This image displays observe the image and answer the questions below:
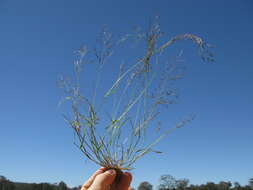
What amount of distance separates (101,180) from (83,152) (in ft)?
2.39

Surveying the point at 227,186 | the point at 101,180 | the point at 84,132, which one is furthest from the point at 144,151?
the point at 227,186

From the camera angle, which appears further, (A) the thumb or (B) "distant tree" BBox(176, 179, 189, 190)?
(B) "distant tree" BBox(176, 179, 189, 190)

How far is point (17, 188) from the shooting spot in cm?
8475

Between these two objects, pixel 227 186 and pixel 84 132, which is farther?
pixel 227 186

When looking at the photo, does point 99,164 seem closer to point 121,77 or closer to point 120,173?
point 120,173

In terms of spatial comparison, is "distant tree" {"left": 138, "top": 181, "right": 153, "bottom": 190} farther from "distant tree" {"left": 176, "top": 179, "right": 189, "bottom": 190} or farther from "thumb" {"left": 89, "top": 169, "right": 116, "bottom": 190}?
"thumb" {"left": 89, "top": 169, "right": 116, "bottom": 190}

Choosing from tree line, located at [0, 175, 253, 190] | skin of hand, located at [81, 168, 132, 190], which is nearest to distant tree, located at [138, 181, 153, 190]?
tree line, located at [0, 175, 253, 190]

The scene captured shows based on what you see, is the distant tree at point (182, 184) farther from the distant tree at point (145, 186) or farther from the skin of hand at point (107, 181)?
the skin of hand at point (107, 181)

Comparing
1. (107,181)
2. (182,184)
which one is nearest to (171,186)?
(182,184)

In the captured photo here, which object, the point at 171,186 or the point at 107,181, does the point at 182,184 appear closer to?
the point at 171,186

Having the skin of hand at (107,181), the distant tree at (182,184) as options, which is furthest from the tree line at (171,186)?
the skin of hand at (107,181)

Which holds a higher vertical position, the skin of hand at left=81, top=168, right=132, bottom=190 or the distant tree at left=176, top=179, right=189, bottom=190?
the distant tree at left=176, top=179, right=189, bottom=190

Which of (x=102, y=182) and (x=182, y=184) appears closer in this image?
(x=102, y=182)

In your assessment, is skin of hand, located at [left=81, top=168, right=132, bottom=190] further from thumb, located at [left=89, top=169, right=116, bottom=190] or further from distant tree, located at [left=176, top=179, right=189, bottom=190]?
distant tree, located at [left=176, top=179, right=189, bottom=190]
